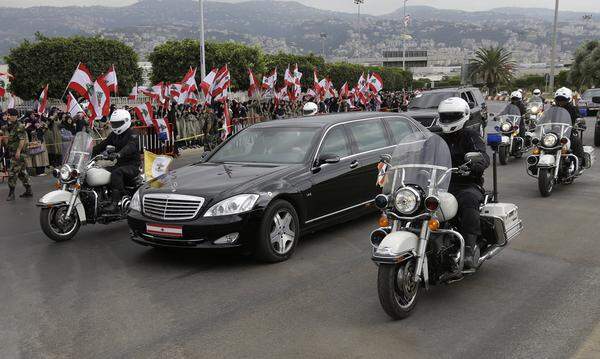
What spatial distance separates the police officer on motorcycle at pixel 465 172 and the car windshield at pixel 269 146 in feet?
7.02

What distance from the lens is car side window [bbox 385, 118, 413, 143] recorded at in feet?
30.1

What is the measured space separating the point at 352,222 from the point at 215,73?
11.9 meters

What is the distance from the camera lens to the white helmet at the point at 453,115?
587 cm

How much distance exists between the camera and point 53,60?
126ft

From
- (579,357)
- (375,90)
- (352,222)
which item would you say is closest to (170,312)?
(579,357)

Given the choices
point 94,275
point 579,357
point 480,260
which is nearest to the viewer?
point 579,357

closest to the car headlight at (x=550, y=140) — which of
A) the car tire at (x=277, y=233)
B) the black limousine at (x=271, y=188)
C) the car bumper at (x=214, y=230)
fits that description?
the black limousine at (x=271, y=188)

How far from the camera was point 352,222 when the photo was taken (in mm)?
8820

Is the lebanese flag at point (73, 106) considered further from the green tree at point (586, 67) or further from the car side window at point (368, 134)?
the green tree at point (586, 67)

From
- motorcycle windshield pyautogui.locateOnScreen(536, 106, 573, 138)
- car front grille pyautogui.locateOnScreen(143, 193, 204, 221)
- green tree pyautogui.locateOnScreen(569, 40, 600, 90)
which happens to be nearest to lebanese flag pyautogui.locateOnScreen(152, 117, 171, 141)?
motorcycle windshield pyautogui.locateOnScreen(536, 106, 573, 138)

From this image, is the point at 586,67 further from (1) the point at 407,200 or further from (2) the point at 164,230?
(1) the point at 407,200

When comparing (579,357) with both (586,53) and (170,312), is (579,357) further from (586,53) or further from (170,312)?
(586,53)

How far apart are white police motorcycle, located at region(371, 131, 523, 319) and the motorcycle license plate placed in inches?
90.5

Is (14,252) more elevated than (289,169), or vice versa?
(289,169)
